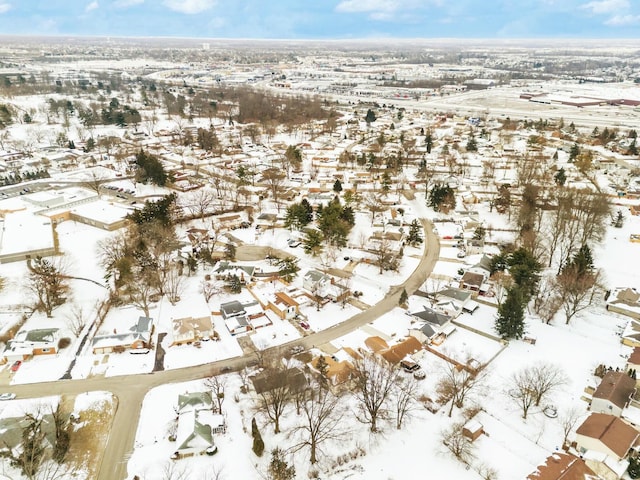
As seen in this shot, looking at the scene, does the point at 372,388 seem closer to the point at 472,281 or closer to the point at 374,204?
the point at 472,281

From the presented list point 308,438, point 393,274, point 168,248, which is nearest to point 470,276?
point 393,274

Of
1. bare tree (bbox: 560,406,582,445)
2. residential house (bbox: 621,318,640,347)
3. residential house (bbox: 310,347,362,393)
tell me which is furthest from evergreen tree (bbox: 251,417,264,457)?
Result: residential house (bbox: 621,318,640,347)

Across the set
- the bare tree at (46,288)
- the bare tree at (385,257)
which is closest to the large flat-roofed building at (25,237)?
the bare tree at (46,288)

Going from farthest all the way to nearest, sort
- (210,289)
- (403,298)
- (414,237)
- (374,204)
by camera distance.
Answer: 1. (374,204)
2. (414,237)
3. (210,289)
4. (403,298)

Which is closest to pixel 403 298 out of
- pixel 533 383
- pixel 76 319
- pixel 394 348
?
pixel 394 348

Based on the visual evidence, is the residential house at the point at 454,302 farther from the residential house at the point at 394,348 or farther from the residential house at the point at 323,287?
the residential house at the point at 323,287

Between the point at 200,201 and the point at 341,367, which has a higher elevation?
the point at 200,201

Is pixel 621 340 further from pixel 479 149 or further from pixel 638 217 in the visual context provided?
pixel 479 149
